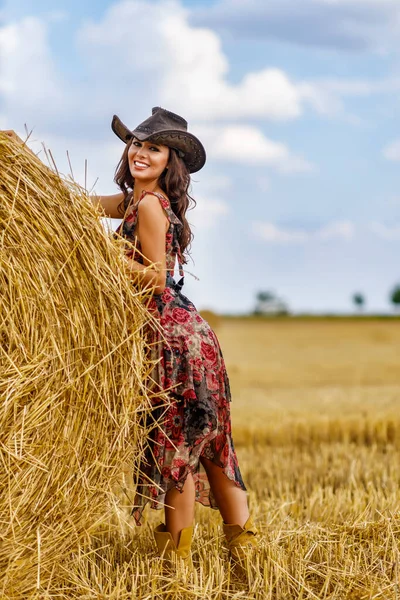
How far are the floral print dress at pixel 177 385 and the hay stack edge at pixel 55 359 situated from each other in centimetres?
16

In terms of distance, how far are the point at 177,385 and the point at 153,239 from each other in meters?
0.62

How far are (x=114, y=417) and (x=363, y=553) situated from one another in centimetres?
135

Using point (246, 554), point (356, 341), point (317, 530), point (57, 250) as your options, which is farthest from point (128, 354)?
point (356, 341)

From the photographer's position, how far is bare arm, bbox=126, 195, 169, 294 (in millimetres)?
3229

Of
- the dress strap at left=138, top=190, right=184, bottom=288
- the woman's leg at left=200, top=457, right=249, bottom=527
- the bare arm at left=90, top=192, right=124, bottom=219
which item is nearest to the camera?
the dress strap at left=138, top=190, right=184, bottom=288

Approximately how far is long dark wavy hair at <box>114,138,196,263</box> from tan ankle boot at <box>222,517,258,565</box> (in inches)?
49.9

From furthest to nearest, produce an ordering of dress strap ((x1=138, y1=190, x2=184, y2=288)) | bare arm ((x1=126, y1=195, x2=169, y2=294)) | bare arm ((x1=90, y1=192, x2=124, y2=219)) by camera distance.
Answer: bare arm ((x1=90, y1=192, x2=124, y2=219))
dress strap ((x1=138, y1=190, x2=184, y2=288))
bare arm ((x1=126, y1=195, x2=169, y2=294))

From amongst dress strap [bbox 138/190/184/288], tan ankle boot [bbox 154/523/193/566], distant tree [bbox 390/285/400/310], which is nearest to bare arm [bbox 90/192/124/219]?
dress strap [bbox 138/190/184/288]

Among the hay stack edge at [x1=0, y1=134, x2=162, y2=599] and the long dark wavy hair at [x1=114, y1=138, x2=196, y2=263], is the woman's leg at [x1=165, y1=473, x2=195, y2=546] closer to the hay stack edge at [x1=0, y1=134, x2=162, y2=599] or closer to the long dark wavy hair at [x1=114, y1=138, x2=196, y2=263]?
the hay stack edge at [x1=0, y1=134, x2=162, y2=599]

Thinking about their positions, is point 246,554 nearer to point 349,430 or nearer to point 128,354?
point 128,354

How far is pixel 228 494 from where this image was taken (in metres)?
3.66

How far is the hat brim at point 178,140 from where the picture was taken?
3.43m

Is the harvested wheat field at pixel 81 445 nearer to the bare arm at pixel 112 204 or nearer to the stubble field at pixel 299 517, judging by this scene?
the stubble field at pixel 299 517

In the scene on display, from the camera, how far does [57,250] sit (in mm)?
3031
